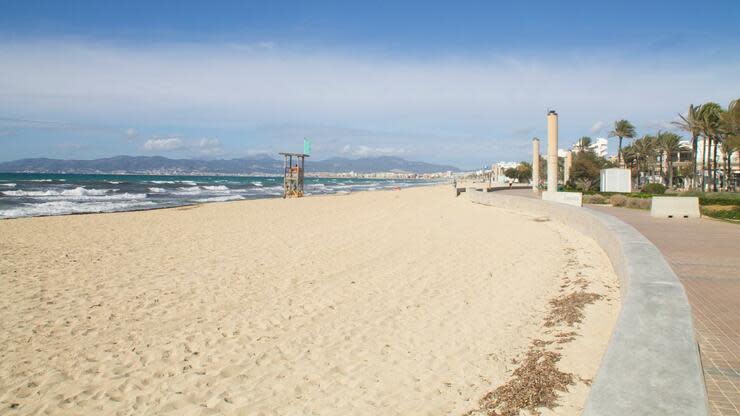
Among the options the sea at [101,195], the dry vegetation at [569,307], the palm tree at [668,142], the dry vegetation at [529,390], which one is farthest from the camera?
the palm tree at [668,142]

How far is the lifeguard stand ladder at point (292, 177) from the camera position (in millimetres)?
34516

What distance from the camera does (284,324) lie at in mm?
5824

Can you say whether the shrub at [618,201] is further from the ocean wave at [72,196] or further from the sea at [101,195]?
the ocean wave at [72,196]

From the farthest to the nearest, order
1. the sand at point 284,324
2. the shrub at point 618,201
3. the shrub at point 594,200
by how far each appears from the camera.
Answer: the shrub at point 594,200
the shrub at point 618,201
the sand at point 284,324

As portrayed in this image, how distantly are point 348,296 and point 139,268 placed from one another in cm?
429

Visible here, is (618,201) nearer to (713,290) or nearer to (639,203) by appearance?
(639,203)

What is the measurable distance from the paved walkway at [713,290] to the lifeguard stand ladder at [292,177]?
83.2ft

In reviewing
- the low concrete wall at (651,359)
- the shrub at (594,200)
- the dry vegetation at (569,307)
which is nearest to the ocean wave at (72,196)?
the shrub at (594,200)

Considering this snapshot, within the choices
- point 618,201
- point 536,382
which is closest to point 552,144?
point 618,201

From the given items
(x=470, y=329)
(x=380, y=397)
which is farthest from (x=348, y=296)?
(x=380, y=397)

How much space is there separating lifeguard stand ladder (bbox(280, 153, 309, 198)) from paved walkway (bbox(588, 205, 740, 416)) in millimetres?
25346

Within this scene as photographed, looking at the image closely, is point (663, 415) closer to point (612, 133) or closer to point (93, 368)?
point (93, 368)

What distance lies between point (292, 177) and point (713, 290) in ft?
104

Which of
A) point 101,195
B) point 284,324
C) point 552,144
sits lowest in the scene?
point 284,324
